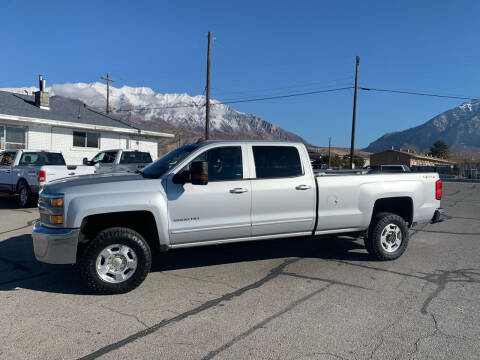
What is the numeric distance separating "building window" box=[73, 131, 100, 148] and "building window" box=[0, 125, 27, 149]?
280cm

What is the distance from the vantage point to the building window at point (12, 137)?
61.3 ft

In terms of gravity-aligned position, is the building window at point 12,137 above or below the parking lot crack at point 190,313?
above

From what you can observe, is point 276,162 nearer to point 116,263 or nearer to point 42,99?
point 116,263

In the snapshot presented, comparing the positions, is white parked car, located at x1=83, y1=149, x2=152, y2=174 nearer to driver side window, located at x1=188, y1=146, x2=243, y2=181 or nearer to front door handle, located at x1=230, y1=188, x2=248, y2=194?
driver side window, located at x1=188, y1=146, x2=243, y2=181

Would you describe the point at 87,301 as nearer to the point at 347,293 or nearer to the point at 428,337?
the point at 347,293

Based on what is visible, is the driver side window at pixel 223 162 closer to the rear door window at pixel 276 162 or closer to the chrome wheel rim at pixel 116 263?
the rear door window at pixel 276 162

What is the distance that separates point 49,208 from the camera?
14.9 ft

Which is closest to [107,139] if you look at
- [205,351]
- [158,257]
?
[158,257]

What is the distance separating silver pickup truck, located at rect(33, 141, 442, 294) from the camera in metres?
4.55

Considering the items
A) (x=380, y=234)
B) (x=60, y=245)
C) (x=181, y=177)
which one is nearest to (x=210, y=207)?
(x=181, y=177)

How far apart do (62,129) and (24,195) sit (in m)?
10.4

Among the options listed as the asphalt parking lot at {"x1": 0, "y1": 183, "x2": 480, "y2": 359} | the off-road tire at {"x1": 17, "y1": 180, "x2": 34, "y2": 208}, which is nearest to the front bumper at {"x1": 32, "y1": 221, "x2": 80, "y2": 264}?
the asphalt parking lot at {"x1": 0, "y1": 183, "x2": 480, "y2": 359}

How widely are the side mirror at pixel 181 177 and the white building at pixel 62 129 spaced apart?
54.8 feet

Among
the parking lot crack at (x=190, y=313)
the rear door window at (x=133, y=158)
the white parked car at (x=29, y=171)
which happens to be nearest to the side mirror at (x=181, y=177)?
the parking lot crack at (x=190, y=313)
